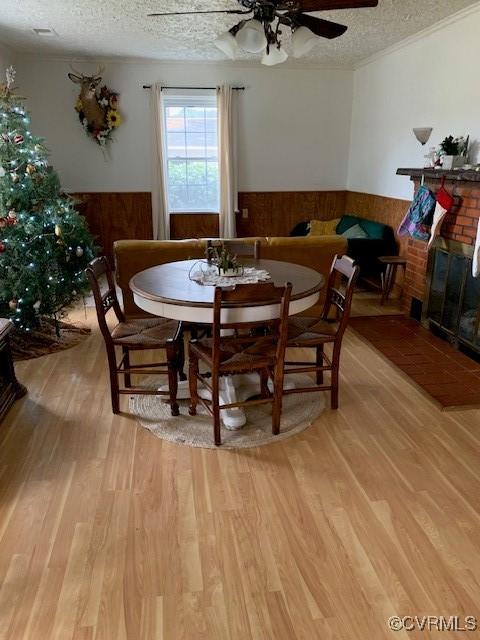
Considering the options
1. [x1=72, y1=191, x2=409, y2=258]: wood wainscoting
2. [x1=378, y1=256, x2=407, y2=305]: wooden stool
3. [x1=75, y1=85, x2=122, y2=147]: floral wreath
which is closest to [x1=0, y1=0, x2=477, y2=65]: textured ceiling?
[x1=75, y1=85, x2=122, y2=147]: floral wreath

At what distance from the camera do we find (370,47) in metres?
5.20

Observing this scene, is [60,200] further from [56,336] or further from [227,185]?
[227,185]

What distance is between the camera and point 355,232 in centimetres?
570

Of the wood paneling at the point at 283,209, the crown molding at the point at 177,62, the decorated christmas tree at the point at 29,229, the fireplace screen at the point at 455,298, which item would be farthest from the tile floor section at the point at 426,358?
the crown molding at the point at 177,62

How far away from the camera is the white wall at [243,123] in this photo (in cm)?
596

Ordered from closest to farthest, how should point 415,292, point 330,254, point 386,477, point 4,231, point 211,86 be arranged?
point 386,477, point 4,231, point 330,254, point 415,292, point 211,86

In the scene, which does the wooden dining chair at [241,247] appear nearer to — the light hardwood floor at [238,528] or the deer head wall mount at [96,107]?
the light hardwood floor at [238,528]

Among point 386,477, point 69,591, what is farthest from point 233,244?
point 69,591

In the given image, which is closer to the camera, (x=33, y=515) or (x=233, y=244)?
(x=33, y=515)

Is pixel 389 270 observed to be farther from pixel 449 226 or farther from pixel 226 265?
pixel 226 265

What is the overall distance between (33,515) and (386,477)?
5.26 ft

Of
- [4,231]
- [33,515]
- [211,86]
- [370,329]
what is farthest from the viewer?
[211,86]

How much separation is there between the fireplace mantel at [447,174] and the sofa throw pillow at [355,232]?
1270 millimetres

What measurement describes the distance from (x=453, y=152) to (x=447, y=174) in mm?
367
